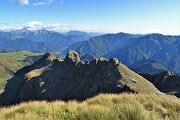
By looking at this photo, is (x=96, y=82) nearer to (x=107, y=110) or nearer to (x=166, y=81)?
(x=166, y=81)

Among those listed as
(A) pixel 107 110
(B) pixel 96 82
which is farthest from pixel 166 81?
(A) pixel 107 110

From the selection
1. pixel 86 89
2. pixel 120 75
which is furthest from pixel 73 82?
pixel 120 75

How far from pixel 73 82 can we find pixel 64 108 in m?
167

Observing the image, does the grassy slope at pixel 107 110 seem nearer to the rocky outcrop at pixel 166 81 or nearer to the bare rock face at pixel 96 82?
the bare rock face at pixel 96 82

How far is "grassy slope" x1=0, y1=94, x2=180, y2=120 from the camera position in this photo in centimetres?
1209

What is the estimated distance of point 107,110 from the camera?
1252 centimetres

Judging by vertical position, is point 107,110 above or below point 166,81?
above

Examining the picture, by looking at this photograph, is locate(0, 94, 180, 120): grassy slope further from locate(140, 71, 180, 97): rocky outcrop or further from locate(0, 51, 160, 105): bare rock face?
locate(140, 71, 180, 97): rocky outcrop

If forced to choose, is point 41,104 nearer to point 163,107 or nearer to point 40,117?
point 40,117

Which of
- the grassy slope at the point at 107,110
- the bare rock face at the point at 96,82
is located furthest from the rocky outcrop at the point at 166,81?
the grassy slope at the point at 107,110

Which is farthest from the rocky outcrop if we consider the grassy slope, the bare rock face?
the grassy slope

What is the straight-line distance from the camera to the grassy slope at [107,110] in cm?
1209

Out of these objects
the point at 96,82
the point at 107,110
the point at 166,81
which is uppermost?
the point at 107,110

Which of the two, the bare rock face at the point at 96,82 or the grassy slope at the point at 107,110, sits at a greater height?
the grassy slope at the point at 107,110
